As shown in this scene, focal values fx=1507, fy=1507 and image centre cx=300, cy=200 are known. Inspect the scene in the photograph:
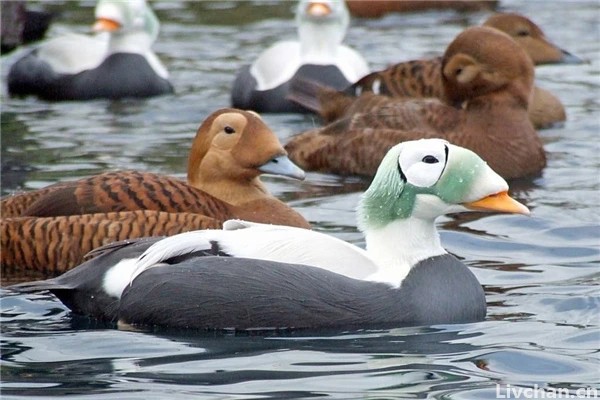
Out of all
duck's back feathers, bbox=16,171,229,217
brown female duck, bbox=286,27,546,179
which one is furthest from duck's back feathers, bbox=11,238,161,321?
brown female duck, bbox=286,27,546,179

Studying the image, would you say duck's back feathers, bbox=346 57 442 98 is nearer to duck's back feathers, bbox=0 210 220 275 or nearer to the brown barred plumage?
the brown barred plumage

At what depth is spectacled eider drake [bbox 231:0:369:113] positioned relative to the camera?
13164 mm

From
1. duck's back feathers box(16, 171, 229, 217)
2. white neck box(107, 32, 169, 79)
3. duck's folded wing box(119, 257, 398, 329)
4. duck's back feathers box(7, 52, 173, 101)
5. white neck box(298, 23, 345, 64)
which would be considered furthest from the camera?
white neck box(107, 32, 169, 79)

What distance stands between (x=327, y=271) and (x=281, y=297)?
0.23 m

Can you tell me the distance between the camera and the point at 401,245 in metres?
6.69

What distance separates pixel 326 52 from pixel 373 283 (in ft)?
23.4

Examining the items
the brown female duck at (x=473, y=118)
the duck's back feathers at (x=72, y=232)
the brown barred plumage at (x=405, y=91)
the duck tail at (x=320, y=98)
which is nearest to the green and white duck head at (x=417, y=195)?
the duck's back feathers at (x=72, y=232)

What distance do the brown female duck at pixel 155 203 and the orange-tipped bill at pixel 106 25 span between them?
577 centimetres

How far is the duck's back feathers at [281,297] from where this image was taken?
6.48 metres

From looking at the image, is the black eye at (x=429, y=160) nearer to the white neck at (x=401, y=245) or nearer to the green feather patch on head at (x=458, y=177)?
the green feather patch on head at (x=458, y=177)

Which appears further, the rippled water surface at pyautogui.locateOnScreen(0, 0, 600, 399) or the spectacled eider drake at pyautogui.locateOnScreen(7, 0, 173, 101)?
the spectacled eider drake at pyautogui.locateOnScreen(7, 0, 173, 101)

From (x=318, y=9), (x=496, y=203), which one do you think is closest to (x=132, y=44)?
(x=318, y=9)

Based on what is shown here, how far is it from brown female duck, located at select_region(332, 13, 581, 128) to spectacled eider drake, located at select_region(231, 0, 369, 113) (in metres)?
1.28

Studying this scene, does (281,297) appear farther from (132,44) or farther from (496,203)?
(132,44)
